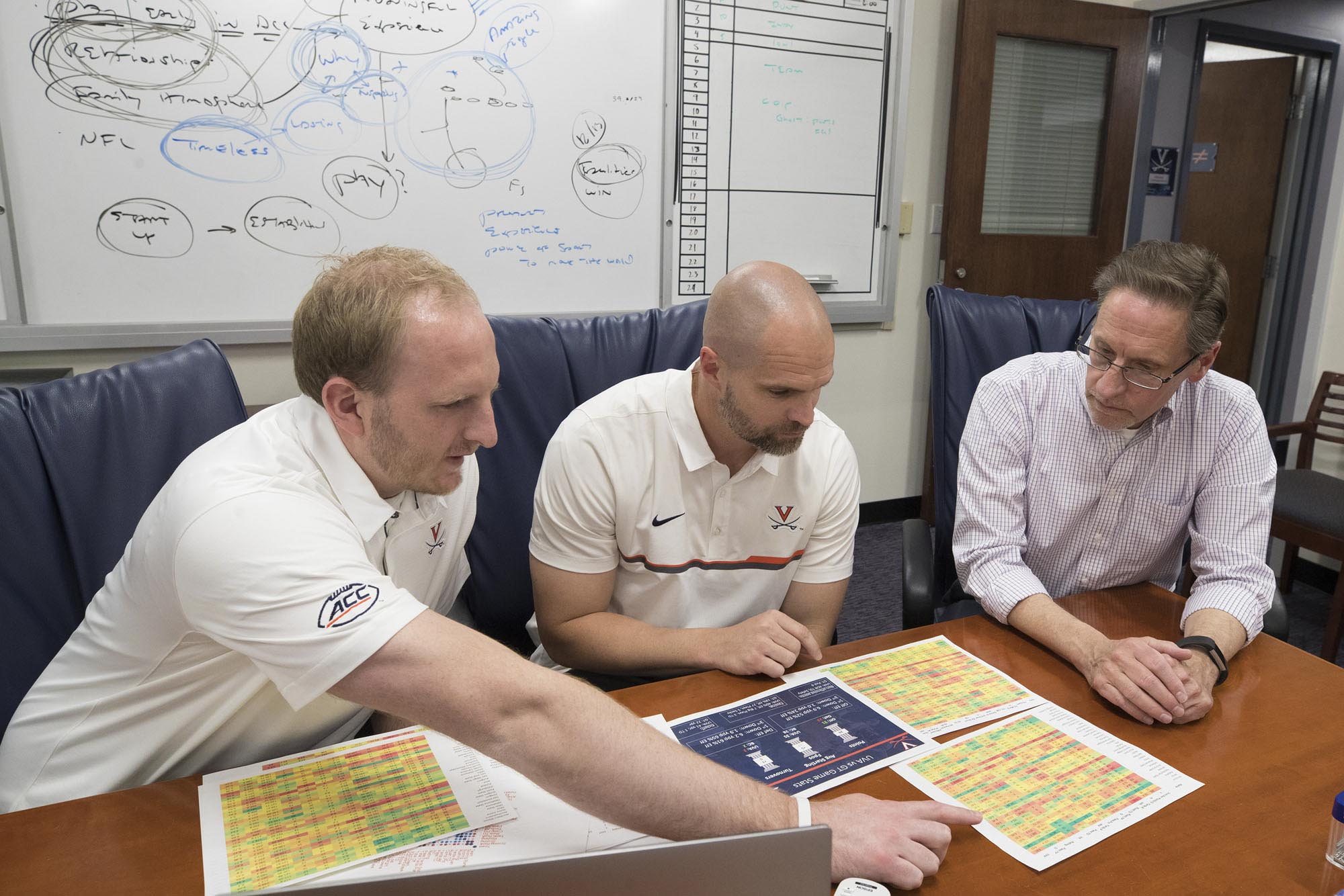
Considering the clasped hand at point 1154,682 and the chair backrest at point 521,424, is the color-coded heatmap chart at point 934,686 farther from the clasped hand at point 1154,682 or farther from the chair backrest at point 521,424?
the chair backrest at point 521,424

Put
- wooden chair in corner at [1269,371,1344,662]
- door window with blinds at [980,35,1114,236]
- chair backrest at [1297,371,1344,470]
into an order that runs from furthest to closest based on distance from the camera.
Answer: door window with blinds at [980,35,1114,236] < chair backrest at [1297,371,1344,470] < wooden chair in corner at [1269,371,1344,662]

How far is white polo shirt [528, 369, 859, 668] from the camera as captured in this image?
1414mm

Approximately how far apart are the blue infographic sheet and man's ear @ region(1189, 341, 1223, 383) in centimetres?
88

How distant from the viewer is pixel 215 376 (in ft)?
4.63

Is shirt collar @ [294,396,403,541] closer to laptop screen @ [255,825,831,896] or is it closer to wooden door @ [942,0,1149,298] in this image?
laptop screen @ [255,825,831,896]

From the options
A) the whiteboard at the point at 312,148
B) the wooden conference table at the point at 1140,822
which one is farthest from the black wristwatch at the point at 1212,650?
the whiteboard at the point at 312,148

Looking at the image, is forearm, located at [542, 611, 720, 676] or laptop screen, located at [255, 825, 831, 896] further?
forearm, located at [542, 611, 720, 676]

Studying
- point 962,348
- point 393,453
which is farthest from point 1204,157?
point 393,453

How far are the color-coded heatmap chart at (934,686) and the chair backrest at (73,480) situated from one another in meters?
0.98

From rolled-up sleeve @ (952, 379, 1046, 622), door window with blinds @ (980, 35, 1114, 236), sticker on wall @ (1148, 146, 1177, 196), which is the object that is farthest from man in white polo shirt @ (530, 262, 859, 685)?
sticker on wall @ (1148, 146, 1177, 196)

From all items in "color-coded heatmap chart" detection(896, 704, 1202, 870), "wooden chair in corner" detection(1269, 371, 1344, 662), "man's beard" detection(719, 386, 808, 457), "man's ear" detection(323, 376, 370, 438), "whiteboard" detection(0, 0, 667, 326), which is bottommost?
"wooden chair in corner" detection(1269, 371, 1344, 662)

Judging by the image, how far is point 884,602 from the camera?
10.2 feet

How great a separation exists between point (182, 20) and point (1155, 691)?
2.70m

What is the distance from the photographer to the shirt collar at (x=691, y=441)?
1423mm
